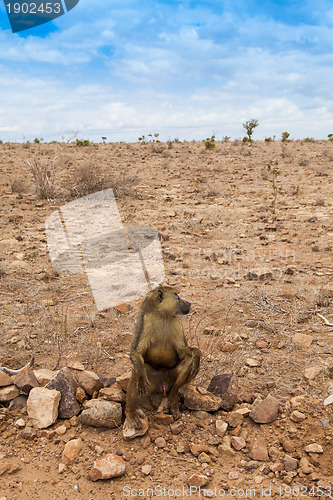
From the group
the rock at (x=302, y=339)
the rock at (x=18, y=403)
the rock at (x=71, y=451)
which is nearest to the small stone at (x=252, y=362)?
the rock at (x=302, y=339)

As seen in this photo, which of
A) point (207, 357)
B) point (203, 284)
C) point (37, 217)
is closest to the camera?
point (207, 357)

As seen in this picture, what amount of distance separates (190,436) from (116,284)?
3550 millimetres

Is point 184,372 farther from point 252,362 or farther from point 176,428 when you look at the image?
point 252,362

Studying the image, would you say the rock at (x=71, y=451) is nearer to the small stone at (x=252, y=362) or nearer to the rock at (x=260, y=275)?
the small stone at (x=252, y=362)

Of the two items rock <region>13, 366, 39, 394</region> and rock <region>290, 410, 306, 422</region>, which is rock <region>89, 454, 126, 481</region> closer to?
rock <region>13, 366, 39, 394</region>

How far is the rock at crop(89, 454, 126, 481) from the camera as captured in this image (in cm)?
246

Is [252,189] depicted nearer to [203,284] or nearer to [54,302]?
[203,284]

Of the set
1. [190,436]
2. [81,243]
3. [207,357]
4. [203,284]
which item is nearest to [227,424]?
[190,436]

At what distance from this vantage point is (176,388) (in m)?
2.96

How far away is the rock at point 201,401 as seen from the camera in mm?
3086

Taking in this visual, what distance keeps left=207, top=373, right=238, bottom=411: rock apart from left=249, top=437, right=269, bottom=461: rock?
1.38 feet

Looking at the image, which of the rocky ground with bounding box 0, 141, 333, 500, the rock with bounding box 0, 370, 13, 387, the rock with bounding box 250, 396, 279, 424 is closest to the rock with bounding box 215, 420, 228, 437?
the rocky ground with bounding box 0, 141, 333, 500

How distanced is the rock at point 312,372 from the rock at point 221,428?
107cm

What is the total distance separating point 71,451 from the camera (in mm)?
2645
